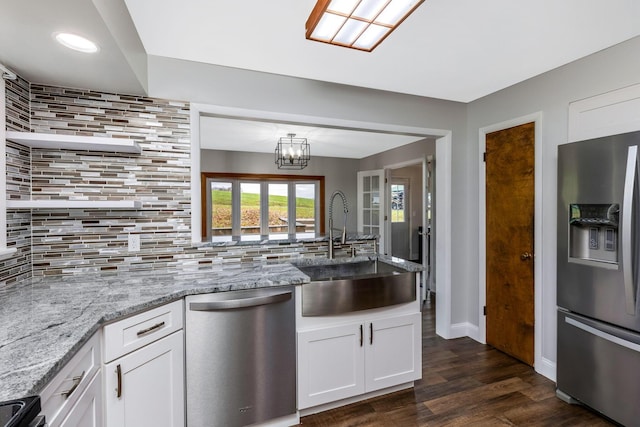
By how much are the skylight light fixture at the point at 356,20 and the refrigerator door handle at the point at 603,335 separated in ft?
6.84

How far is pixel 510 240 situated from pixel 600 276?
0.86m

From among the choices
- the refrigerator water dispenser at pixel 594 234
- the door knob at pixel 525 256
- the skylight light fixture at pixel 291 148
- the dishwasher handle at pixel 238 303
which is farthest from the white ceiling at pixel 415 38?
the skylight light fixture at pixel 291 148

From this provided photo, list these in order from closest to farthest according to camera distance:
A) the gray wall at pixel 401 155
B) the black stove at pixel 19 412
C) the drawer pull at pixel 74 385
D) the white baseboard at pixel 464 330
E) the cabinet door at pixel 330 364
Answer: the black stove at pixel 19 412, the drawer pull at pixel 74 385, the cabinet door at pixel 330 364, the white baseboard at pixel 464 330, the gray wall at pixel 401 155

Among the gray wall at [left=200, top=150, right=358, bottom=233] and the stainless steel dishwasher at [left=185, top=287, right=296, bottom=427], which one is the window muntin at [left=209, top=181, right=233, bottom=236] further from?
the stainless steel dishwasher at [left=185, top=287, right=296, bottom=427]

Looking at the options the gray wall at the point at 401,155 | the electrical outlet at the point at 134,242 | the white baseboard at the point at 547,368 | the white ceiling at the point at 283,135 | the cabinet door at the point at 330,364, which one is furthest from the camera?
the gray wall at the point at 401,155

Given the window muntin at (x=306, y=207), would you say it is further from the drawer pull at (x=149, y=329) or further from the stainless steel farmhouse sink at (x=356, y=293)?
the drawer pull at (x=149, y=329)

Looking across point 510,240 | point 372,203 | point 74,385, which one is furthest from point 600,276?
point 372,203

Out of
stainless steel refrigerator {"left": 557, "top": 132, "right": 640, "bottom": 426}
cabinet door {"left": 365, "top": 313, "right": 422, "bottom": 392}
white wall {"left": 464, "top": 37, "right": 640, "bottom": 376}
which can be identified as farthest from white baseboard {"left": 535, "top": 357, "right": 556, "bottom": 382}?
cabinet door {"left": 365, "top": 313, "right": 422, "bottom": 392}

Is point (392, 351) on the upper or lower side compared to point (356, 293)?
lower

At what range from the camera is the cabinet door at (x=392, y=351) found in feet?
6.61

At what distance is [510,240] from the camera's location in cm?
263

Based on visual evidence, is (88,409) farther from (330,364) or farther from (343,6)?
(343,6)

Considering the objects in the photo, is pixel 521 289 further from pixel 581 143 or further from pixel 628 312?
pixel 581 143

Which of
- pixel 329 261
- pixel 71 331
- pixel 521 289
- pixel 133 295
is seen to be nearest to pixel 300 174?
pixel 329 261
